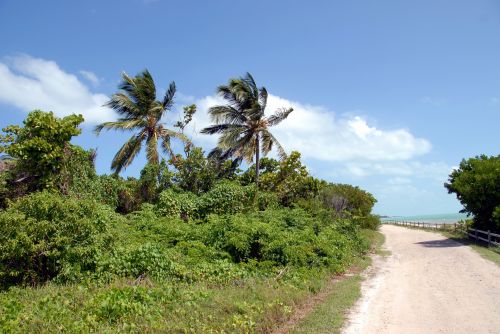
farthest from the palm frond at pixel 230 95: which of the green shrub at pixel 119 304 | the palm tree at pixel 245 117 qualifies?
the green shrub at pixel 119 304

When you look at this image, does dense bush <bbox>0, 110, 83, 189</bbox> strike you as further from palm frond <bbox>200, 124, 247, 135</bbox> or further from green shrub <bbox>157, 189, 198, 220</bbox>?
palm frond <bbox>200, 124, 247, 135</bbox>

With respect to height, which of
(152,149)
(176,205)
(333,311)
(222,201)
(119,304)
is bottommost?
(333,311)

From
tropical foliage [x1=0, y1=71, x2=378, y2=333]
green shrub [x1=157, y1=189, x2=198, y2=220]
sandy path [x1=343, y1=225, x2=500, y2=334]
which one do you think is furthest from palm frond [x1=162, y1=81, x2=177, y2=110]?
sandy path [x1=343, y1=225, x2=500, y2=334]

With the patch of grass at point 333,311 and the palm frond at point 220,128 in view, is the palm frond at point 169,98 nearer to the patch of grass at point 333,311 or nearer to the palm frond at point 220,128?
the palm frond at point 220,128

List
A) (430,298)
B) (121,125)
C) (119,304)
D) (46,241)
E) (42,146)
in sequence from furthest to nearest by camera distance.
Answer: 1. (121,125)
2. (42,146)
3. (46,241)
4. (430,298)
5. (119,304)

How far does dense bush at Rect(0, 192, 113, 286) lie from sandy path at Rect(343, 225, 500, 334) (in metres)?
6.51

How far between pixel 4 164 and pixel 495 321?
62.8 feet

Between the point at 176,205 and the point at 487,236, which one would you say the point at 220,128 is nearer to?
the point at 176,205

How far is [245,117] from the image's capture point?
85.0ft

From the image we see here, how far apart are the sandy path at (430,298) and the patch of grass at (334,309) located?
210 mm

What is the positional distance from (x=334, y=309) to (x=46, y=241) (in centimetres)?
685

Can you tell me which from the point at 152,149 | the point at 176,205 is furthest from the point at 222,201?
the point at 152,149

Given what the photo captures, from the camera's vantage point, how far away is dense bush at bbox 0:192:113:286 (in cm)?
957

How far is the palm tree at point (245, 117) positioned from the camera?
84.1ft
